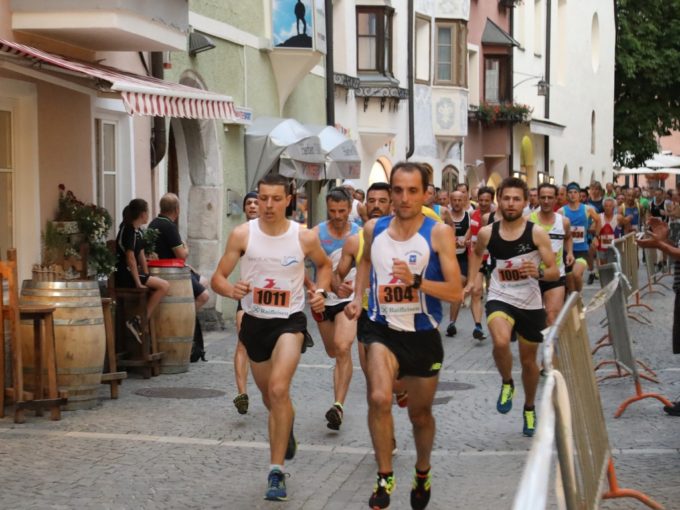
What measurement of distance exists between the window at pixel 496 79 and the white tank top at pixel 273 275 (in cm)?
3156

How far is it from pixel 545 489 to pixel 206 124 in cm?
1485

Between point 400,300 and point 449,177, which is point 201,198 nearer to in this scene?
point 400,300

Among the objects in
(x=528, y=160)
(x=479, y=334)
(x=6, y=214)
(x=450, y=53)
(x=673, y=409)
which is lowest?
(x=479, y=334)

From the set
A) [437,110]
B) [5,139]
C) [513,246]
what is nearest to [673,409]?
[513,246]

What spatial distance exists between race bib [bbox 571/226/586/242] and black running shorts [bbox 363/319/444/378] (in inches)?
521

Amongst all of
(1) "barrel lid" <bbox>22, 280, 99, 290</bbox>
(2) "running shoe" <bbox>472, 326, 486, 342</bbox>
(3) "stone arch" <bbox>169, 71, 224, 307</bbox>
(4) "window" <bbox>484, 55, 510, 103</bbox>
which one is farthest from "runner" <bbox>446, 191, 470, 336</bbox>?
(4) "window" <bbox>484, 55, 510, 103</bbox>

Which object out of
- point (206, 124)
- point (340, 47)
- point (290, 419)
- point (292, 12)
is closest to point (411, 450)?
point (290, 419)

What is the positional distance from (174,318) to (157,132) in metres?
3.57

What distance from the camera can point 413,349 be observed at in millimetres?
7730

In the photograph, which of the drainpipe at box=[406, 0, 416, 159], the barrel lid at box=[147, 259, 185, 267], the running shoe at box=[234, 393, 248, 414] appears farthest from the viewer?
the drainpipe at box=[406, 0, 416, 159]

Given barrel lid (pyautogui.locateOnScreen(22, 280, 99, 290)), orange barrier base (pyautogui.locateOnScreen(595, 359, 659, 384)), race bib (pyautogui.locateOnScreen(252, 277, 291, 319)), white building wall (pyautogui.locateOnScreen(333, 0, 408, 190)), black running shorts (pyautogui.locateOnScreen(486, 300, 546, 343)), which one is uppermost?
white building wall (pyautogui.locateOnScreen(333, 0, 408, 190))

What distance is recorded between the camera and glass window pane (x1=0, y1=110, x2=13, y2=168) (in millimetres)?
12641

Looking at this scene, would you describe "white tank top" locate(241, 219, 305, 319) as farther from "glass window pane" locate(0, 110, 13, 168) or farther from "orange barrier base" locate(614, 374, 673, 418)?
"glass window pane" locate(0, 110, 13, 168)

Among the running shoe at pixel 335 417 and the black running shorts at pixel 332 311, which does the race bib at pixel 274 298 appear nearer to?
the running shoe at pixel 335 417
